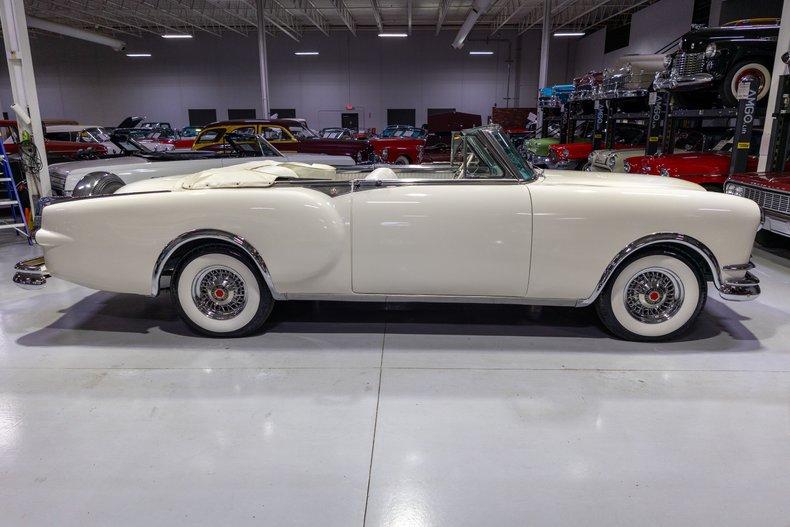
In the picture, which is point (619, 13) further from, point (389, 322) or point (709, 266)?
point (389, 322)

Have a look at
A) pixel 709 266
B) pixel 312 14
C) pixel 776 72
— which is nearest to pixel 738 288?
pixel 709 266

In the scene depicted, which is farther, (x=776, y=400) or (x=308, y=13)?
(x=308, y=13)

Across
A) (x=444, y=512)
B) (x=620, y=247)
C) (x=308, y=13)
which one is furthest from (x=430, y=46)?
(x=444, y=512)

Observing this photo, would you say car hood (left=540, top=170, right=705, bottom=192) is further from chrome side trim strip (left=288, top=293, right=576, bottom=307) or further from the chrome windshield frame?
chrome side trim strip (left=288, top=293, right=576, bottom=307)

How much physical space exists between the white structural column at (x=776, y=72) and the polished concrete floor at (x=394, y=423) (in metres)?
4.52

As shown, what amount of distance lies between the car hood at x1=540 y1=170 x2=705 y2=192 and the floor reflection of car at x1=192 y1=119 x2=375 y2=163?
8.44m

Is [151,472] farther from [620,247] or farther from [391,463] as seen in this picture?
[620,247]

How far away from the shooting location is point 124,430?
2.61 meters

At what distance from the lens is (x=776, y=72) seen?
7.14 metres

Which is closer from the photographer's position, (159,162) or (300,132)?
(159,162)

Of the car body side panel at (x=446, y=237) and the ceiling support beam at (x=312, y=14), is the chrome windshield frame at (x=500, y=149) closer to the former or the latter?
the car body side panel at (x=446, y=237)

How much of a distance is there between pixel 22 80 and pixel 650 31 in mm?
20447

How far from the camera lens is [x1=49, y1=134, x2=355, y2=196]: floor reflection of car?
7.21 metres

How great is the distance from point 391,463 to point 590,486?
0.86m
